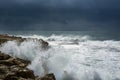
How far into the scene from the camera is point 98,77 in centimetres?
1345

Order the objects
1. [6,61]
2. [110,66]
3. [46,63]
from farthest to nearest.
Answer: [110,66], [46,63], [6,61]

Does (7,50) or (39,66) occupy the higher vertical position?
(7,50)

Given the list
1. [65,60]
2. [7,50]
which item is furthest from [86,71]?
[7,50]

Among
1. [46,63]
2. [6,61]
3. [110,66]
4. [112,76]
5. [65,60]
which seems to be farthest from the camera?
[110,66]

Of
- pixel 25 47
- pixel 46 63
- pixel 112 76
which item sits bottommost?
pixel 112 76

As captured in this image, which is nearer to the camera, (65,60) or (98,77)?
(98,77)

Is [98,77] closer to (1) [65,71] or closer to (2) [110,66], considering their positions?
(1) [65,71]

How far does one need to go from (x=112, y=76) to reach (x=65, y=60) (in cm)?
284

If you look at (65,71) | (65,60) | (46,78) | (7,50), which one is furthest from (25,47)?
(46,78)

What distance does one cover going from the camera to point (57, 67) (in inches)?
529

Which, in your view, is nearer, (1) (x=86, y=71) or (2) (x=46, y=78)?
(2) (x=46, y=78)

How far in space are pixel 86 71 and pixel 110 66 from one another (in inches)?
154

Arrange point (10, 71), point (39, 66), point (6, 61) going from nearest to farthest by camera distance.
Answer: point (10, 71), point (6, 61), point (39, 66)

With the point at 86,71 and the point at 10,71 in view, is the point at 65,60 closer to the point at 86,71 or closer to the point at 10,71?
the point at 86,71
